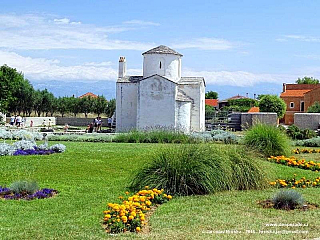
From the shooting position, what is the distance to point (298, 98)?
7338cm

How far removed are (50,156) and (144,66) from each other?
2587 centimetres

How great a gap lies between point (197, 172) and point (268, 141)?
7816 millimetres

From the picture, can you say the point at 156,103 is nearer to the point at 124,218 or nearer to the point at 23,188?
the point at 23,188

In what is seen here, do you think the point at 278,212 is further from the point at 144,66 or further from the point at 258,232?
the point at 144,66

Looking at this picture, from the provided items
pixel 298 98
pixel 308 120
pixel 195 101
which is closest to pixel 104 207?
pixel 308 120

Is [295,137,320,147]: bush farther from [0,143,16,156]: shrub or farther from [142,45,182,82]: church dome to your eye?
[142,45,182,82]: church dome

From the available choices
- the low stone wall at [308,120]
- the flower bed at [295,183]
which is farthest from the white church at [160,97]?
the flower bed at [295,183]

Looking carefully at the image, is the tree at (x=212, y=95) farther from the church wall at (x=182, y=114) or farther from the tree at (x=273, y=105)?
the church wall at (x=182, y=114)

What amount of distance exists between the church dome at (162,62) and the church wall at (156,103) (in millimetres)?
2218

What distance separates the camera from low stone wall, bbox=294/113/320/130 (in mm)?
33594

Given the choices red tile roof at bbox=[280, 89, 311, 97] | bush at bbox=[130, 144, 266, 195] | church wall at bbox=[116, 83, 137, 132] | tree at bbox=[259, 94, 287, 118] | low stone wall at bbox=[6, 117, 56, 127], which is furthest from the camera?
red tile roof at bbox=[280, 89, 311, 97]

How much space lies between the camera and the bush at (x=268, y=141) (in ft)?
56.8

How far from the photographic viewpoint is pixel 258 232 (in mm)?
7176

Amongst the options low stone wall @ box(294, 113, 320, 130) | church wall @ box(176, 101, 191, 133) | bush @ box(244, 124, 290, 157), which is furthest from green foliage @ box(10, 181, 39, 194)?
church wall @ box(176, 101, 191, 133)
